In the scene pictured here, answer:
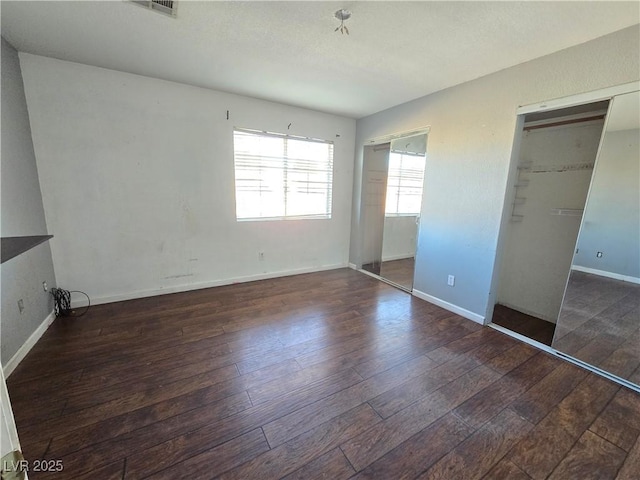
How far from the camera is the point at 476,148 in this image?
2.74 m

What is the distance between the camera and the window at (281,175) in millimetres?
3578

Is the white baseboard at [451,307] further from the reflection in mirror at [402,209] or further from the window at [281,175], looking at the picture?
the window at [281,175]

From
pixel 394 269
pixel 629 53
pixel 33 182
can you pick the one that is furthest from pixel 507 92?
pixel 33 182

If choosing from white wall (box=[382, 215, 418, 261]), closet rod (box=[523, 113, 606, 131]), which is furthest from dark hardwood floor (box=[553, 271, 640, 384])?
white wall (box=[382, 215, 418, 261])

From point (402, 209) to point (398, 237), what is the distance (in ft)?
1.65

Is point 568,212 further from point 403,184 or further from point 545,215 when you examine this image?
point 403,184

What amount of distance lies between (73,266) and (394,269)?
13.9ft

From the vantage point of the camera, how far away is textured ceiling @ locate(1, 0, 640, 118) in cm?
172

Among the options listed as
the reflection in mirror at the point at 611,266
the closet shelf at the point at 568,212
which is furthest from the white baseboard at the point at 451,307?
the closet shelf at the point at 568,212

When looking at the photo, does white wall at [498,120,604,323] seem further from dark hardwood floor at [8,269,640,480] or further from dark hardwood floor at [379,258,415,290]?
dark hardwood floor at [379,258,415,290]

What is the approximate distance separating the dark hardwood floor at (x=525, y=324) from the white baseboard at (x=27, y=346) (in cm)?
428

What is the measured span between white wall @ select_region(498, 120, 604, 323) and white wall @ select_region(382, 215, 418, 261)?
1.46m

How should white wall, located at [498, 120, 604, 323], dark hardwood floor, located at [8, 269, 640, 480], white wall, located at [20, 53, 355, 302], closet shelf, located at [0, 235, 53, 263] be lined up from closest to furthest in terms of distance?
1. closet shelf, located at [0, 235, 53, 263]
2. dark hardwood floor, located at [8, 269, 640, 480]
3. white wall, located at [20, 53, 355, 302]
4. white wall, located at [498, 120, 604, 323]

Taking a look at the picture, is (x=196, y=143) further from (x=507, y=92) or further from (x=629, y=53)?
(x=629, y=53)
